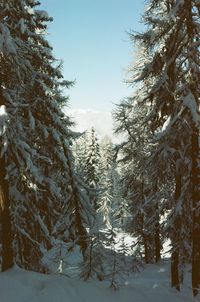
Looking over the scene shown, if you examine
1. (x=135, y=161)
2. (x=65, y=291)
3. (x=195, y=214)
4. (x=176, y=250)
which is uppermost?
(x=135, y=161)

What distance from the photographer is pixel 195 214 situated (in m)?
11.7

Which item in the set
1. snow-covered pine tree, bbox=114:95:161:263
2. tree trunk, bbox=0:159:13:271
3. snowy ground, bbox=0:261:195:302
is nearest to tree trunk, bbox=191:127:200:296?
snowy ground, bbox=0:261:195:302

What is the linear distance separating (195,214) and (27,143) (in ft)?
20.3

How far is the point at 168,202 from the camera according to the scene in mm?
15977

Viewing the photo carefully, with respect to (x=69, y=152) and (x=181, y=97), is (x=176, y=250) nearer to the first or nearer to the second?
(x=181, y=97)

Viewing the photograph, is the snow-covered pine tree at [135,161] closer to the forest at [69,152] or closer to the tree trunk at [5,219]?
the forest at [69,152]

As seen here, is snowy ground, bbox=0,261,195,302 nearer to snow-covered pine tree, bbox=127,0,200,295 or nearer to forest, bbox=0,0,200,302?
forest, bbox=0,0,200,302

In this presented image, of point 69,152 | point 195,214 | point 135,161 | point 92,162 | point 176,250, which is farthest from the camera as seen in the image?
point 92,162

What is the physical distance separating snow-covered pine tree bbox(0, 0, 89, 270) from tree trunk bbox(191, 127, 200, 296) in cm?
496

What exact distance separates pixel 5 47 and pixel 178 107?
5698mm

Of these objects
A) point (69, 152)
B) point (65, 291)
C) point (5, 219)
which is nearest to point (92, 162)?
point (69, 152)

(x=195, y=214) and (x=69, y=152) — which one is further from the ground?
(x=69, y=152)

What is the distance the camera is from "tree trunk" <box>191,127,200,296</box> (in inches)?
459

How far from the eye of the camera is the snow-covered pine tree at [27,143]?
37.3 feet
